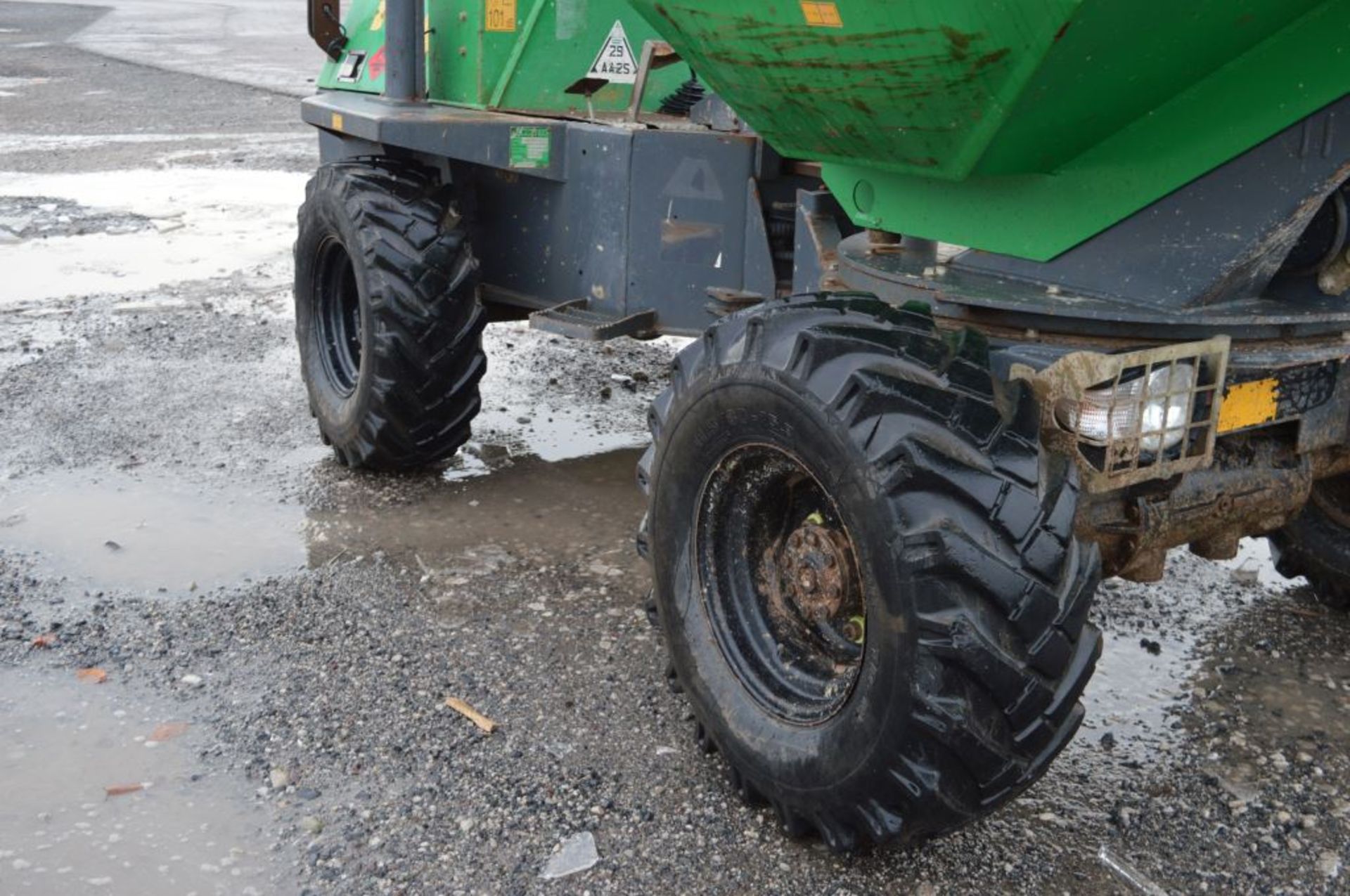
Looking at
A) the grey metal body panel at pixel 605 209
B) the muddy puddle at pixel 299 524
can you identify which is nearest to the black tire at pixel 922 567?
the grey metal body panel at pixel 605 209

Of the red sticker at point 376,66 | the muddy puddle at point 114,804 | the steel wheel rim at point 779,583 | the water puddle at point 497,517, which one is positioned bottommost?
the muddy puddle at point 114,804

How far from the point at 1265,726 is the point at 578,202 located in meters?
2.71

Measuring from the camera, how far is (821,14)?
9.77ft

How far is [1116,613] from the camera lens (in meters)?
4.50

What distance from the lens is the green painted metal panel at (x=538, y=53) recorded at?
519cm

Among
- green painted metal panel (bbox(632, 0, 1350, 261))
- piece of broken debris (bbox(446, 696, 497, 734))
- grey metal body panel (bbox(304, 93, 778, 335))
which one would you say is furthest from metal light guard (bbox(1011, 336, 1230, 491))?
grey metal body panel (bbox(304, 93, 778, 335))

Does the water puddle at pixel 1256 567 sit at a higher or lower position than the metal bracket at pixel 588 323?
lower

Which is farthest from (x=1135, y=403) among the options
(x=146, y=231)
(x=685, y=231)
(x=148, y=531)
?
(x=146, y=231)

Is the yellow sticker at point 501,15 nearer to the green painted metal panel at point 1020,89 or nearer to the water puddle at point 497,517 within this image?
the water puddle at point 497,517

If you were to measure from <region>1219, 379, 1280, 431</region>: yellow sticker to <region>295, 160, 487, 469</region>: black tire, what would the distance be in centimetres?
287

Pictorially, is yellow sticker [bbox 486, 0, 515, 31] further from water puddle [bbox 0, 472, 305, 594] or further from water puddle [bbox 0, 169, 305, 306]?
water puddle [bbox 0, 169, 305, 306]

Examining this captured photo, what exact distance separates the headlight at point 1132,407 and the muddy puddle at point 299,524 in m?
2.20

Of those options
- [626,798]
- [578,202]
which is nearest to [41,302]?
[578,202]

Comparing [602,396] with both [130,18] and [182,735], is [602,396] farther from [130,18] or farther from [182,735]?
[130,18]
